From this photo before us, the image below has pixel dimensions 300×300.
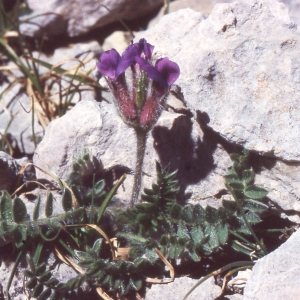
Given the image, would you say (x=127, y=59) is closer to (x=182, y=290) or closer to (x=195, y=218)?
(x=195, y=218)

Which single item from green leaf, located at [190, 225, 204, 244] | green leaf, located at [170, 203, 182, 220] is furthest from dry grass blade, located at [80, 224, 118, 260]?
green leaf, located at [190, 225, 204, 244]

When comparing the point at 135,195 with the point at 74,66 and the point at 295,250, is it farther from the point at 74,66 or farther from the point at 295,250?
the point at 74,66

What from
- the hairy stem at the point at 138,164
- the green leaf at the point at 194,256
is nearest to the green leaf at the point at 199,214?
the green leaf at the point at 194,256

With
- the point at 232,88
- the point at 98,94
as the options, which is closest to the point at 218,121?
the point at 232,88

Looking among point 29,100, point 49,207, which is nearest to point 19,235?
point 49,207

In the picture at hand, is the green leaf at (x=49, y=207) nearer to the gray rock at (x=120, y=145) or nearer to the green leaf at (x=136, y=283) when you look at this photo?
the gray rock at (x=120, y=145)

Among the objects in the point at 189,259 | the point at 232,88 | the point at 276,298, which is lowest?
the point at 189,259
